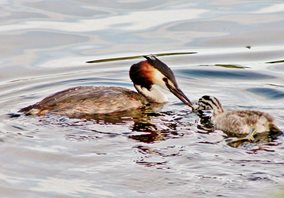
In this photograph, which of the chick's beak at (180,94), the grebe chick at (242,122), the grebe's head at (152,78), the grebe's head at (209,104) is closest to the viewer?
the grebe chick at (242,122)

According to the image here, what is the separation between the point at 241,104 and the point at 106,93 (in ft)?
5.29

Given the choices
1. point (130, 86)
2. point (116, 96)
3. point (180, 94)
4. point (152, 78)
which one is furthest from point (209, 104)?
point (130, 86)

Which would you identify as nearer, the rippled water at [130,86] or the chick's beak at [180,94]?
the rippled water at [130,86]

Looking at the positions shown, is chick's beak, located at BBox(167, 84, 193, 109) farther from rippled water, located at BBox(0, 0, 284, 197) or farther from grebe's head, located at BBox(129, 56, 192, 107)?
rippled water, located at BBox(0, 0, 284, 197)

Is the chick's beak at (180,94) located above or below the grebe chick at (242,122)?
above

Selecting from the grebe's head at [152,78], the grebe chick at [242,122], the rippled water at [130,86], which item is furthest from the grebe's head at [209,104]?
the grebe's head at [152,78]

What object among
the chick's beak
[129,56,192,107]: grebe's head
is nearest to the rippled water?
the chick's beak

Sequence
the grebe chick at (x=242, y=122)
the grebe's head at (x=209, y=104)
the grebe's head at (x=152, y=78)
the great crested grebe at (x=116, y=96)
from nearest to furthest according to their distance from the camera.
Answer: the grebe chick at (x=242, y=122) < the grebe's head at (x=209, y=104) < the great crested grebe at (x=116, y=96) < the grebe's head at (x=152, y=78)

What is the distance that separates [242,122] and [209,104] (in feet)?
2.68

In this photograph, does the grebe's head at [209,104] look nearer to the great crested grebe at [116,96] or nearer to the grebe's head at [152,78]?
the great crested grebe at [116,96]

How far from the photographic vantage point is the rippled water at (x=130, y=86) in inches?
374

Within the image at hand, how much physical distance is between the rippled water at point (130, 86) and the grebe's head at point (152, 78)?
24 cm

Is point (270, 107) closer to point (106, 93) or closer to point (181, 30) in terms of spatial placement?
point (106, 93)

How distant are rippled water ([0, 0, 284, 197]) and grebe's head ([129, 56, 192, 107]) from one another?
243 millimetres
